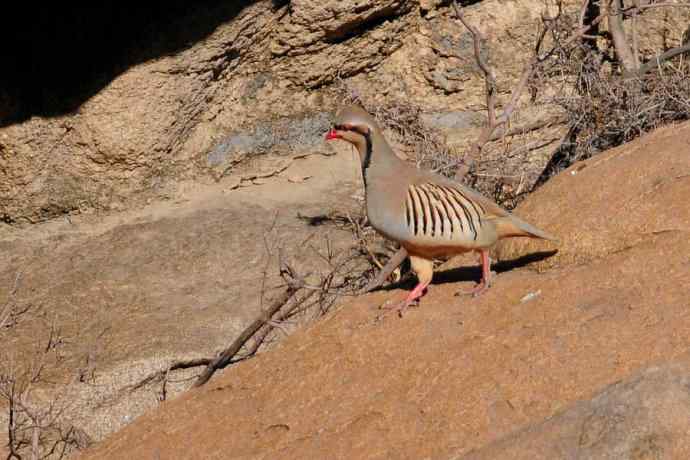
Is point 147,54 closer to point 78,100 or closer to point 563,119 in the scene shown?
point 78,100

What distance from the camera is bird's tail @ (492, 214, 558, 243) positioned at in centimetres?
521

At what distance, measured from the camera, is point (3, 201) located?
9.07 metres

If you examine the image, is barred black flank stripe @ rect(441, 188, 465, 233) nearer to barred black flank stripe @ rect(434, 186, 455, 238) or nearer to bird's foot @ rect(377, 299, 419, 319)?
barred black flank stripe @ rect(434, 186, 455, 238)

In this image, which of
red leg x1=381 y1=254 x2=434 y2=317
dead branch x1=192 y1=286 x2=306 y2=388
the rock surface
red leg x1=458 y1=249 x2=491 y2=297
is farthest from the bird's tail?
dead branch x1=192 y1=286 x2=306 y2=388

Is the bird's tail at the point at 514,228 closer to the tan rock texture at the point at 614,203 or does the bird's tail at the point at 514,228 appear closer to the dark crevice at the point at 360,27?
the tan rock texture at the point at 614,203

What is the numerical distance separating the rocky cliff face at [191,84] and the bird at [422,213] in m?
3.36

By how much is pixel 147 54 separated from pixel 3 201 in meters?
1.48

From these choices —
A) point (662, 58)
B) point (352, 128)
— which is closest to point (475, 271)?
point (352, 128)

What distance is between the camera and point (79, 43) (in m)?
8.92

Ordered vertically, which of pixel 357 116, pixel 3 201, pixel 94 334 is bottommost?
pixel 94 334

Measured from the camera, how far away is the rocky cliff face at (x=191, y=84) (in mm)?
8898

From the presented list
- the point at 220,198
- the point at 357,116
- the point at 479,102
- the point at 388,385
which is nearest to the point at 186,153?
the point at 220,198

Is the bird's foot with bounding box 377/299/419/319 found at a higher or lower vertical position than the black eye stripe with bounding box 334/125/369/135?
lower

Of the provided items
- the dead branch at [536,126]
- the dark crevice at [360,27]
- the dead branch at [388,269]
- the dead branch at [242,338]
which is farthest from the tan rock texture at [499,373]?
the dark crevice at [360,27]
